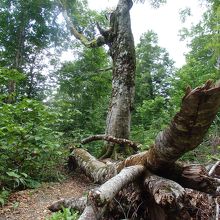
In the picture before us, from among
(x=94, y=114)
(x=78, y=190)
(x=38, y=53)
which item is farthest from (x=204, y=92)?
(x=38, y=53)

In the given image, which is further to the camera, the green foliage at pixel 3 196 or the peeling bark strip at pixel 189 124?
the green foliage at pixel 3 196

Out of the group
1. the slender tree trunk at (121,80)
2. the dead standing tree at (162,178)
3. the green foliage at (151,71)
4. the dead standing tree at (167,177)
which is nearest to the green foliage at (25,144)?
the dead standing tree at (162,178)

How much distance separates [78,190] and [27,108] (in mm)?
1968

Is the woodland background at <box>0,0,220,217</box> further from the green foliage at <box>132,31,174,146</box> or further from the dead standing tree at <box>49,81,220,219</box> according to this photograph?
the green foliage at <box>132,31,174,146</box>

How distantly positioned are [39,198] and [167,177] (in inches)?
103

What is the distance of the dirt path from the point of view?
12.6 feet

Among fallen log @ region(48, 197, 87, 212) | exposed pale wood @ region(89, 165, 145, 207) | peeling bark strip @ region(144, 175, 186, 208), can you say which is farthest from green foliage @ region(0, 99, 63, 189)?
peeling bark strip @ region(144, 175, 186, 208)

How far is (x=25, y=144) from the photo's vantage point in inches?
201

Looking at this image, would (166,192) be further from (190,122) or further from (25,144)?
(25,144)

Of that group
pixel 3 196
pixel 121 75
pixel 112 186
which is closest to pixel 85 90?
→ pixel 121 75

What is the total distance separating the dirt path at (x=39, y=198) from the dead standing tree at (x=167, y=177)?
25.5 inches

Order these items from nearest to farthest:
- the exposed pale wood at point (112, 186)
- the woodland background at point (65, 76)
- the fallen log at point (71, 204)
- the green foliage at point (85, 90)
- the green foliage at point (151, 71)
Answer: the exposed pale wood at point (112, 186) → the fallen log at point (71, 204) → the woodland background at point (65, 76) → the green foliage at point (85, 90) → the green foliage at point (151, 71)

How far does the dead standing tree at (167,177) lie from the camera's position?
2.01 m

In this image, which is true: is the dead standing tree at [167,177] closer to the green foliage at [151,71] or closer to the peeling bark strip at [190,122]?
the peeling bark strip at [190,122]
